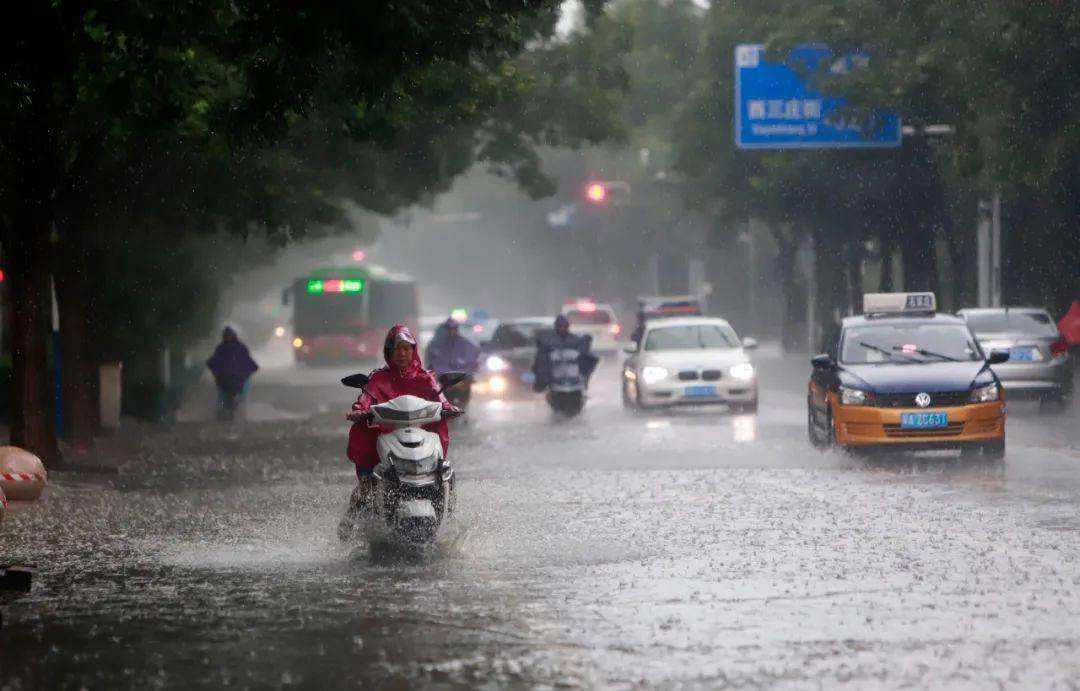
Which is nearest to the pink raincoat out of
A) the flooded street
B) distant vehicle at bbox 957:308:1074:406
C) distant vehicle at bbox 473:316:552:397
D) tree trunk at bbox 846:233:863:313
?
distant vehicle at bbox 957:308:1074:406

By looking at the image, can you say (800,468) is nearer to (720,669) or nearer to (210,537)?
(210,537)

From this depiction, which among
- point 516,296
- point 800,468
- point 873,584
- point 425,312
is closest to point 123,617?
point 873,584

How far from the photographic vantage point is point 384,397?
12.9 metres

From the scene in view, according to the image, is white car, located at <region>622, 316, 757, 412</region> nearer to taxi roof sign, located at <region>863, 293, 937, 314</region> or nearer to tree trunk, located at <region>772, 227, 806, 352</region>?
taxi roof sign, located at <region>863, 293, 937, 314</region>

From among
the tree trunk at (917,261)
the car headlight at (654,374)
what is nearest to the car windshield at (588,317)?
the tree trunk at (917,261)

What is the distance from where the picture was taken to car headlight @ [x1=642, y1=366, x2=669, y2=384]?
96.8ft

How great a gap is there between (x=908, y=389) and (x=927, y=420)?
38 centimetres

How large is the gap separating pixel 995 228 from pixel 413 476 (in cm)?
3042

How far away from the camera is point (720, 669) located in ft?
26.3

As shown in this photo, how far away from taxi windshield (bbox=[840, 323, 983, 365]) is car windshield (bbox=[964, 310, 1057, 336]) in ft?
24.3

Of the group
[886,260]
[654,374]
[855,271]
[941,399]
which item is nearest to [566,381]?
[654,374]

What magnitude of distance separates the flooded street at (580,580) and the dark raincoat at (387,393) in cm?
68

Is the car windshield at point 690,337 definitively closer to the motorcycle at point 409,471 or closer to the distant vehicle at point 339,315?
the motorcycle at point 409,471

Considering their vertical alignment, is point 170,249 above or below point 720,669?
above
